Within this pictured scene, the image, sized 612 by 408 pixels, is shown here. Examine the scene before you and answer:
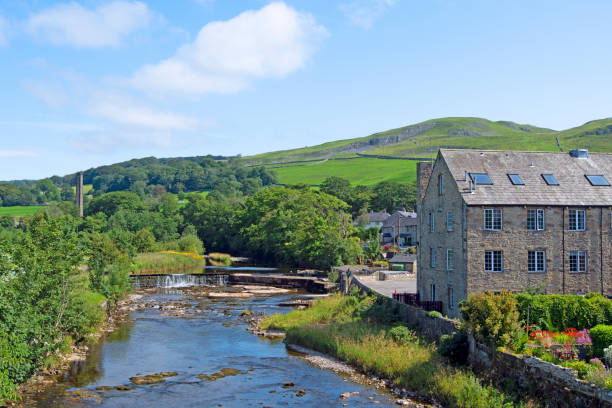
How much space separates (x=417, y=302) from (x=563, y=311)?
1097cm

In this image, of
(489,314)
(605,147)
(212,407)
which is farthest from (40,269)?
(605,147)

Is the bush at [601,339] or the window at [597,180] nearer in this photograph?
the bush at [601,339]

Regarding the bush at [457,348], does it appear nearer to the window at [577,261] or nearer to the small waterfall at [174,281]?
the window at [577,261]

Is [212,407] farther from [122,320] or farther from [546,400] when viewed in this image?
[122,320]

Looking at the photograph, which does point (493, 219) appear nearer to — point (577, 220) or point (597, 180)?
point (577, 220)

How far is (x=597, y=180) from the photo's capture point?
37.5 meters

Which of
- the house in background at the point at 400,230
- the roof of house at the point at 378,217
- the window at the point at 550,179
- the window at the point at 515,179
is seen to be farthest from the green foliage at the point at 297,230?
the window at the point at 550,179

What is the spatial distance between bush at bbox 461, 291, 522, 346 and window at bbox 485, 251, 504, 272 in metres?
7.31

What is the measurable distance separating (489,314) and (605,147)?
168 m

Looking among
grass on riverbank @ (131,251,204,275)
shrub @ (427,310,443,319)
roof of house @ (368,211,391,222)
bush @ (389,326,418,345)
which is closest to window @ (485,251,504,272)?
shrub @ (427,310,443,319)

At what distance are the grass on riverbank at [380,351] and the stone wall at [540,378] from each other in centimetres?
73

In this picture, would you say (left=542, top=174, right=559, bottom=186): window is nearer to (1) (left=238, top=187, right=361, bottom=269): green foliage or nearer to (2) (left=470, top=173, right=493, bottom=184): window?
(2) (left=470, top=173, right=493, bottom=184): window

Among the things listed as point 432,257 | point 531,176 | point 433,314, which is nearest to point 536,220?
point 531,176

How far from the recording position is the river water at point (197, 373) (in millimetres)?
26922
